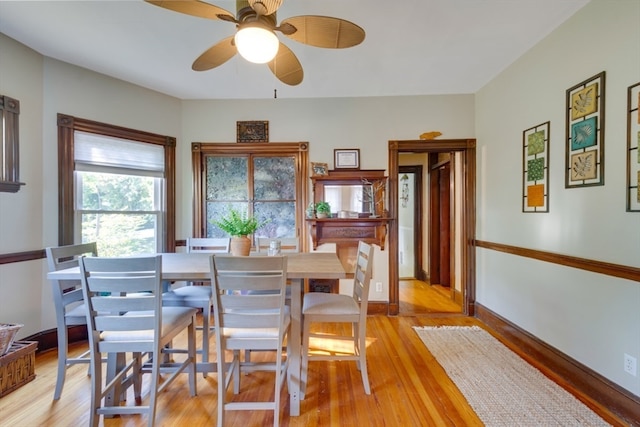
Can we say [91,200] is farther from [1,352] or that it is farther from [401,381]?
[401,381]

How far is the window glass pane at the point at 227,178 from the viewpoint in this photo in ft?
12.1

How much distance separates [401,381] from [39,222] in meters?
3.47

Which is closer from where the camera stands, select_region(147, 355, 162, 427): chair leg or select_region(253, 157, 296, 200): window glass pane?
select_region(147, 355, 162, 427): chair leg

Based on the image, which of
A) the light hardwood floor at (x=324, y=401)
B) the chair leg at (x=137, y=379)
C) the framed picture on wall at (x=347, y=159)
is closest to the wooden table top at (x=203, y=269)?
the chair leg at (x=137, y=379)

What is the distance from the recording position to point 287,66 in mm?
2051

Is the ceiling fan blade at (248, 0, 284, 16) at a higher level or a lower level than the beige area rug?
higher

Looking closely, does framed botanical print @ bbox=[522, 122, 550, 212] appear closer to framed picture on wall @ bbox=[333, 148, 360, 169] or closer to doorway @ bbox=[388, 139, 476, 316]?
doorway @ bbox=[388, 139, 476, 316]

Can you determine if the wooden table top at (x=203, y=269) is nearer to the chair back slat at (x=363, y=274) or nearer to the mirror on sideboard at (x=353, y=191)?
the chair back slat at (x=363, y=274)

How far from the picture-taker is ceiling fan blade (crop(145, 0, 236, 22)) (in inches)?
57.7

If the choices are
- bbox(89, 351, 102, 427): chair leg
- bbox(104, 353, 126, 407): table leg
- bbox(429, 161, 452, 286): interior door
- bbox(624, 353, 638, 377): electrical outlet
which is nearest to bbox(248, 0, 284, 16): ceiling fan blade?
bbox(89, 351, 102, 427): chair leg

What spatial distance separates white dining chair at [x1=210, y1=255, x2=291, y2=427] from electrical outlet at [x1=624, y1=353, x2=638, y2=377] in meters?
2.11

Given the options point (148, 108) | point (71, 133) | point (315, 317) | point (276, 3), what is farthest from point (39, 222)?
point (276, 3)

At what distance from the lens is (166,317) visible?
1851 millimetres

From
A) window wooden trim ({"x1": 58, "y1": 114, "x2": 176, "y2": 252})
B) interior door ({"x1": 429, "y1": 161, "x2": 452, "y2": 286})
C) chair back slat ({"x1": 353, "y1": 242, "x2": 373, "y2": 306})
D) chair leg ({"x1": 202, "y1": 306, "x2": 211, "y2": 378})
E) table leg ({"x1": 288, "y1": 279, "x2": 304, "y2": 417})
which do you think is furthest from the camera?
interior door ({"x1": 429, "y1": 161, "x2": 452, "y2": 286})
